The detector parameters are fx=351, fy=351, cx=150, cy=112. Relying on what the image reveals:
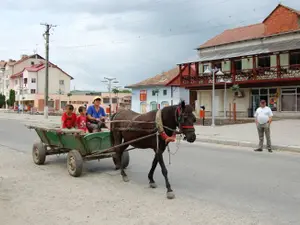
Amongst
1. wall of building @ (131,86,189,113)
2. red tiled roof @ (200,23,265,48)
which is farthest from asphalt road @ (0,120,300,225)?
wall of building @ (131,86,189,113)

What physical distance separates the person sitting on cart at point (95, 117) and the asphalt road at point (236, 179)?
Answer: 42.2 inches

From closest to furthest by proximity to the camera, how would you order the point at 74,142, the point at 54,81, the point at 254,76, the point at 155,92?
the point at 74,142 → the point at 254,76 → the point at 155,92 → the point at 54,81

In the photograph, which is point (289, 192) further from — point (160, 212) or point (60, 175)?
point (60, 175)

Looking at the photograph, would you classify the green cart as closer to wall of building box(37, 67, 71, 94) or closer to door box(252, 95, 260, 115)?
door box(252, 95, 260, 115)

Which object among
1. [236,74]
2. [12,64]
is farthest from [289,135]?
[12,64]

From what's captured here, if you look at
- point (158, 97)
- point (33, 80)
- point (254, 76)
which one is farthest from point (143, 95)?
point (33, 80)

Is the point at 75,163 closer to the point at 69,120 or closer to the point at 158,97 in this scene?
the point at 69,120

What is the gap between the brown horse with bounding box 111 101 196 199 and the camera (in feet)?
20.5

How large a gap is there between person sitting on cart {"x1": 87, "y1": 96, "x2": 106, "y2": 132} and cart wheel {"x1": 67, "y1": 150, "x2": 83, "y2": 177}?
3.46 ft

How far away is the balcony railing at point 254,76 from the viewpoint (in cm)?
3139

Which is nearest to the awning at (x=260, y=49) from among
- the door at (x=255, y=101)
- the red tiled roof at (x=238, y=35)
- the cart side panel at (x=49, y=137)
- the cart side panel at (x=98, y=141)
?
the red tiled roof at (x=238, y=35)

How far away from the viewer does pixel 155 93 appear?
2000 inches

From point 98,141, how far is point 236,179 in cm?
323

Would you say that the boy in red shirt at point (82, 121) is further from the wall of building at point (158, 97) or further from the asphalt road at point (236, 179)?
the wall of building at point (158, 97)
